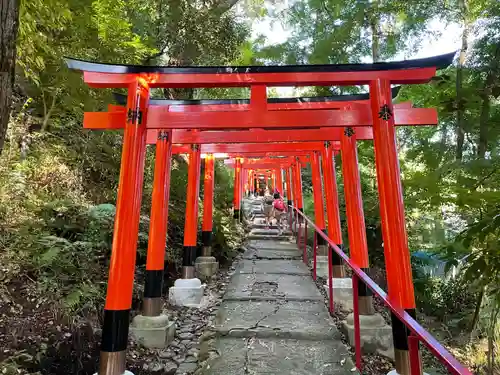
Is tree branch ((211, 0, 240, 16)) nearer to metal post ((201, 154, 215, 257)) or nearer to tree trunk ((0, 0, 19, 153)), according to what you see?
metal post ((201, 154, 215, 257))

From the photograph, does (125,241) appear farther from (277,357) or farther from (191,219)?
(191,219)

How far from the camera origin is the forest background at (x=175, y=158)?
3.83m

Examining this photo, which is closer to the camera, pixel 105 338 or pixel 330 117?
pixel 105 338

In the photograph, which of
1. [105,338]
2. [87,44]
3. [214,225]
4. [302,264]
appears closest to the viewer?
[105,338]

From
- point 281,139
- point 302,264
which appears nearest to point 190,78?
point 281,139

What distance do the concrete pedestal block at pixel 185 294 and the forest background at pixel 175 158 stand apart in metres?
0.92

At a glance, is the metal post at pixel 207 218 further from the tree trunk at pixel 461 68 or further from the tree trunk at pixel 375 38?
the tree trunk at pixel 375 38

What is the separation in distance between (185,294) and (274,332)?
2135 millimetres

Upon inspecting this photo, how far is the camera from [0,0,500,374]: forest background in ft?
12.6

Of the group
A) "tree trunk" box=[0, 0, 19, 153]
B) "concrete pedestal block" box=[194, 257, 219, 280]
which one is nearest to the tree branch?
"concrete pedestal block" box=[194, 257, 219, 280]

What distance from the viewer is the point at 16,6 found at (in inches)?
86.2

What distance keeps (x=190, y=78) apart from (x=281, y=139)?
2.05 meters

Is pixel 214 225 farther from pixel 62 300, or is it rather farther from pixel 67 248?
pixel 62 300

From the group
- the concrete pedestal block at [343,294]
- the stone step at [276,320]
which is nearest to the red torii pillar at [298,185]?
the concrete pedestal block at [343,294]
